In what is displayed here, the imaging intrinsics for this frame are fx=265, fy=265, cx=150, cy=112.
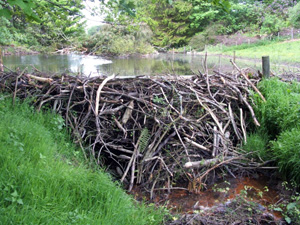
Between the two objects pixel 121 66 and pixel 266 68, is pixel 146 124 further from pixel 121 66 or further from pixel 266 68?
pixel 121 66

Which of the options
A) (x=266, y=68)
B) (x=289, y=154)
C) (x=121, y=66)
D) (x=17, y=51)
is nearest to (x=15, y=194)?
(x=289, y=154)

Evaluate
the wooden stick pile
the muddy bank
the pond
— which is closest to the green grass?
the wooden stick pile

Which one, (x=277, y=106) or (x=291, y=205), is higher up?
(x=277, y=106)

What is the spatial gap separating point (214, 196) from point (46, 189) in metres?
2.31

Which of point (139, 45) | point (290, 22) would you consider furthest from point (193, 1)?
point (139, 45)

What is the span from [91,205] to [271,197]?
256 cm

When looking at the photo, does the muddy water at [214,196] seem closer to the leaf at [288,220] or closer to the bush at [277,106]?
the leaf at [288,220]

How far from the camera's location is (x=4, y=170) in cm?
226

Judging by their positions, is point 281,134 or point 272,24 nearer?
point 281,134

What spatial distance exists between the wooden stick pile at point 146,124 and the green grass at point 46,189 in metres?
0.73

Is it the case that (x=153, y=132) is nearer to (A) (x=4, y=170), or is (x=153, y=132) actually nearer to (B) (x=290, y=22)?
(A) (x=4, y=170)

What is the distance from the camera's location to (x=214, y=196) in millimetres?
3670

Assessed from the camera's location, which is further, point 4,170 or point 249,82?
point 249,82

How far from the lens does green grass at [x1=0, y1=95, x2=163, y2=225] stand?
6.56ft
